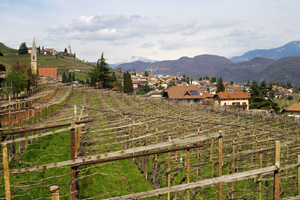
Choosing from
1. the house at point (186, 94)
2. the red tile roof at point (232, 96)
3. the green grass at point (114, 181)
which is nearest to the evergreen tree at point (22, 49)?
the house at point (186, 94)

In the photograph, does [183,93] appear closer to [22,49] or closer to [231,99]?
[231,99]

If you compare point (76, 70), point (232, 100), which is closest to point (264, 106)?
point (232, 100)

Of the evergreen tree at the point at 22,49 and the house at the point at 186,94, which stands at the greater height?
the evergreen tree at the point at 22,49

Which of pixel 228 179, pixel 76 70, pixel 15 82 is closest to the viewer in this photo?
pixel 228 179

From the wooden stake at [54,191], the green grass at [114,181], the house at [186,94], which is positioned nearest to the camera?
the wooden stake at [54,191]

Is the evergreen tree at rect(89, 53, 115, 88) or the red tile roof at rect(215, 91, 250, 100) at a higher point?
the evergreen tree at rect(89, 53, 115, 88)

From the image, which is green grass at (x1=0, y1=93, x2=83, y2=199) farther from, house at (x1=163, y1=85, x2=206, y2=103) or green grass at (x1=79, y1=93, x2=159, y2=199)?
house at (x1=163, y1=85, x2=206, y2=103)

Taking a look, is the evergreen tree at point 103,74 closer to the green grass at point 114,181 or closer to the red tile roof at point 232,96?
the red tile roof at point 232,96

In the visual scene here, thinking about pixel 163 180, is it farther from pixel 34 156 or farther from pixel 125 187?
pixel 34 156

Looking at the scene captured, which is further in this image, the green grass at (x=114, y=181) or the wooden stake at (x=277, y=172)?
the green grass at (x=114, y=181)

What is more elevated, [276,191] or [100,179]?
[276,191]

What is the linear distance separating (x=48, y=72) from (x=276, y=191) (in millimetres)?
112938

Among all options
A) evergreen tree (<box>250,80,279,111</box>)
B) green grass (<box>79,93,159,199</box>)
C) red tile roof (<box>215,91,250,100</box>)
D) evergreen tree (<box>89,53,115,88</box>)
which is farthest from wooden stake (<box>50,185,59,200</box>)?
red tile roof (<box>215,91,250,100</box>)

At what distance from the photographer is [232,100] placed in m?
68.2
